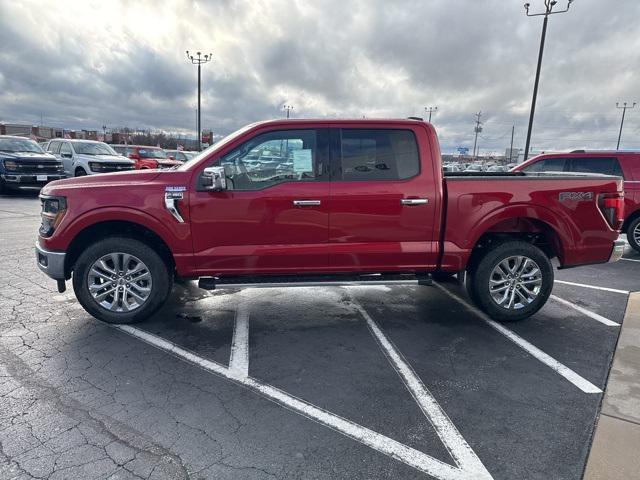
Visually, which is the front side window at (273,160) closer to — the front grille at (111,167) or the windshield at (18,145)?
the front grille at (111,167)

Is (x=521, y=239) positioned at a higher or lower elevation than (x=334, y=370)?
higher

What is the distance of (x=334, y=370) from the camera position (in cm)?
346

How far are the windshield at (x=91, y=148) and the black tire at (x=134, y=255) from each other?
1419 cm

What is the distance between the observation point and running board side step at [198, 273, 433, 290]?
420cm

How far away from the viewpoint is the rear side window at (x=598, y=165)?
819 centimetres

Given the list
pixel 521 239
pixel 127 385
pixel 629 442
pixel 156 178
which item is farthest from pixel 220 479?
pixel 521 239

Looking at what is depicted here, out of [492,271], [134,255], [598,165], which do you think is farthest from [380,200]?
[598,165]

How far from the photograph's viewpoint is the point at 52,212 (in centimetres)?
411

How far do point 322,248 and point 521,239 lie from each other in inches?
91.0

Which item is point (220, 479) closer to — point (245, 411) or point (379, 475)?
point (245, 411)

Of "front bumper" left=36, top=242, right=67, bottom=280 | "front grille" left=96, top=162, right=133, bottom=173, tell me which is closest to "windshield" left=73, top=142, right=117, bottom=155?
"front grille" left=96, top=162, right=133, bottom=173

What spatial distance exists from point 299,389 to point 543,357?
7.46ft

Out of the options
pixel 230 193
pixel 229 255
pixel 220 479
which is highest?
pixel 230 193

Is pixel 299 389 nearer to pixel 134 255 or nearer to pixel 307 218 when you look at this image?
pixel 307 218
